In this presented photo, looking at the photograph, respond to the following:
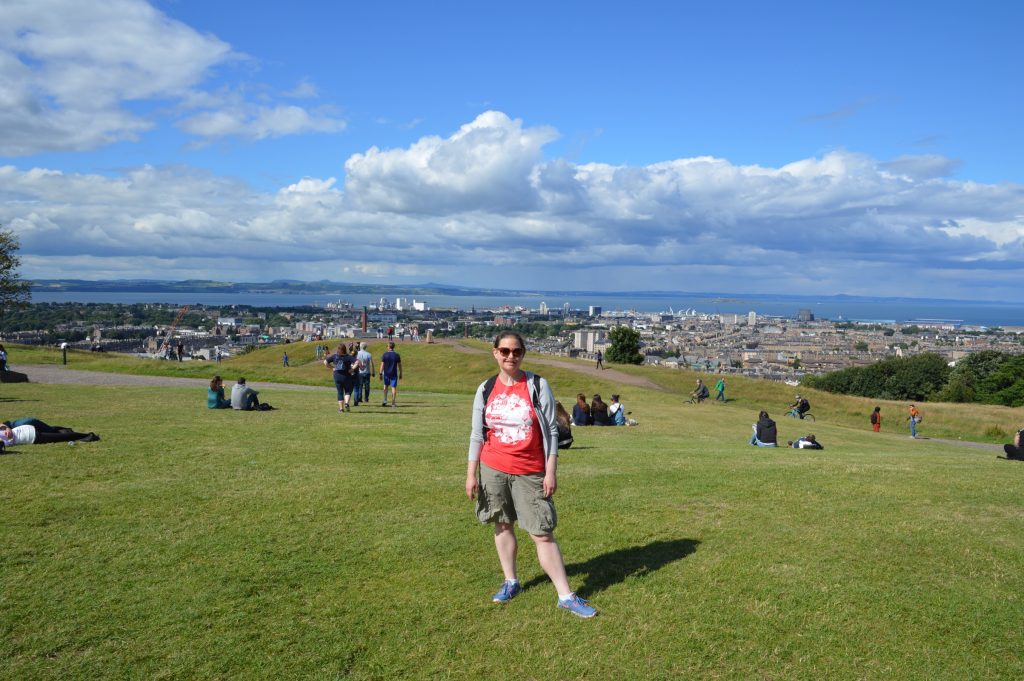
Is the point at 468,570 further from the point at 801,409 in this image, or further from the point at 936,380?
the point at 936,380

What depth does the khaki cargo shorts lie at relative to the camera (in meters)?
5.77

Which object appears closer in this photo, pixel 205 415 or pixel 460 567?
pixel 460 567

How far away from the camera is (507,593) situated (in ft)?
20.0

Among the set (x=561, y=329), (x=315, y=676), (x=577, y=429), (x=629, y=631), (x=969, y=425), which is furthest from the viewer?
(x=561, y=329)

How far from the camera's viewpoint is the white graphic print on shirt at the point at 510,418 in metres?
5.84

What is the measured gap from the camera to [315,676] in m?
4.90

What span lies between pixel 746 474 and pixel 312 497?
6.66 meters

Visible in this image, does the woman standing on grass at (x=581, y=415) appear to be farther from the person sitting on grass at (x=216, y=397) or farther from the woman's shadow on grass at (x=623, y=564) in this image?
the woman's shadow on grass at (x=623, y=564)

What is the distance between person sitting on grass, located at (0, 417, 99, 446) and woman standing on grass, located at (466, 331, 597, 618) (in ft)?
31.6

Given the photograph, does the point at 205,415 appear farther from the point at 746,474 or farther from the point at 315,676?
the point at 315,676

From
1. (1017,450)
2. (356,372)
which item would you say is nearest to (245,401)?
(356,372)

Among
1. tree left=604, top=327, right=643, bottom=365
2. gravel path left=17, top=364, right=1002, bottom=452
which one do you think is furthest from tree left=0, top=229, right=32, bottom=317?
tree left=604, top=327, right=643, bottom=365

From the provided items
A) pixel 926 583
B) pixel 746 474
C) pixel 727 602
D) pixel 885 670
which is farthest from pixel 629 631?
pixel 746 474

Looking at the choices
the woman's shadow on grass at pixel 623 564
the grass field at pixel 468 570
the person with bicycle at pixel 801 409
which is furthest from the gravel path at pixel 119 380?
the woman's shadow on grass at pixel 623 564
